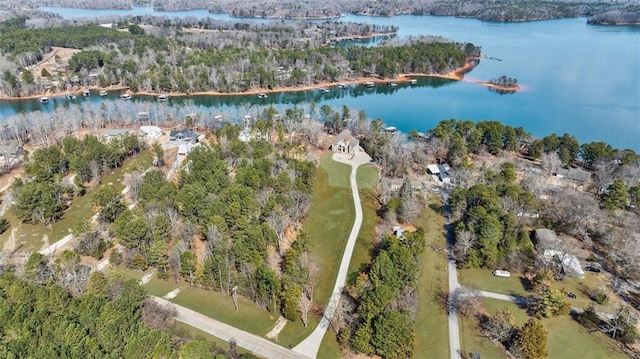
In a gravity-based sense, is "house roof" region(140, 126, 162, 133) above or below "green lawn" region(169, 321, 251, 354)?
above

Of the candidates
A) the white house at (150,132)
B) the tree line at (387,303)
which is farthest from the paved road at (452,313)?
the white house at (150,132)

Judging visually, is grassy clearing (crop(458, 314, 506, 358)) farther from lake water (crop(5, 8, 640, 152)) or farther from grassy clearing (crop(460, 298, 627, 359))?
lake water (crop(5, 8, 640, 152))

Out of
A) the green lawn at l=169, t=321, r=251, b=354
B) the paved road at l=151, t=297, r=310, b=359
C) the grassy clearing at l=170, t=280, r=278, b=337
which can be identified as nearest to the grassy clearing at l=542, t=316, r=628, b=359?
the paved road at l=151, t=297, r=310, b=359

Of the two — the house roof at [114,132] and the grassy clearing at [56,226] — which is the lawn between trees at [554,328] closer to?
the grassy clearing at [56,226]

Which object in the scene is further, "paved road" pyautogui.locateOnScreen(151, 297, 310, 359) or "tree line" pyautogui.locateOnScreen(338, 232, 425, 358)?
"paved road" pyautogui.locateOnScreen(151, 297, 310, 359)

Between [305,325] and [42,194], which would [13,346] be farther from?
[42,194]

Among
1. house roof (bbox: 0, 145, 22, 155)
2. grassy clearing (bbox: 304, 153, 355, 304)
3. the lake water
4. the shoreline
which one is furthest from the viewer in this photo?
the shoreline

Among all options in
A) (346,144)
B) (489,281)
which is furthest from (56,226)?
(489,281)
